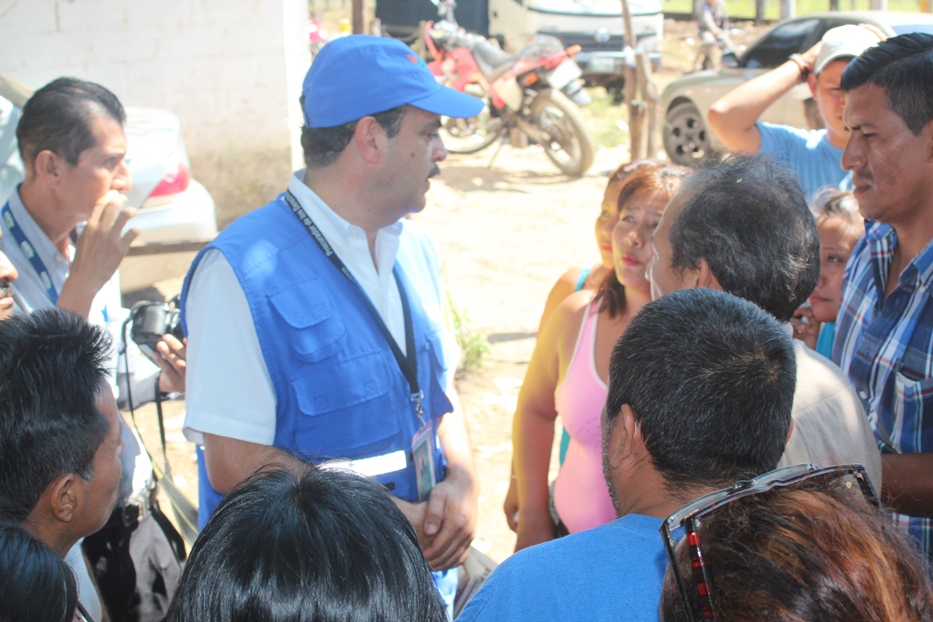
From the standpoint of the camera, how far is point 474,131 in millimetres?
11648

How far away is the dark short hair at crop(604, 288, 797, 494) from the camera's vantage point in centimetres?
123

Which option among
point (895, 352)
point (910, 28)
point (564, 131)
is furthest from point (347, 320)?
point (564, 131)

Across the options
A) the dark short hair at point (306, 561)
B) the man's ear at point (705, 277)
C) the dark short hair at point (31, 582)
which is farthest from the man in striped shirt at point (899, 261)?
the dark short hair at point (31, 582)

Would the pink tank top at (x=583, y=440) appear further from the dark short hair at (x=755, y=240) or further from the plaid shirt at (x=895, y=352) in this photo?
the plaid shirt at (x=895, y=352)

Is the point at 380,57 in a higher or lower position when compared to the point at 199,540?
higher

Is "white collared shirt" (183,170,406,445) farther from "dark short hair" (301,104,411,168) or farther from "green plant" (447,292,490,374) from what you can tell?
"green plant" (447,292,490,374)

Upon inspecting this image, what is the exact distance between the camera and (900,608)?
2.62 feet

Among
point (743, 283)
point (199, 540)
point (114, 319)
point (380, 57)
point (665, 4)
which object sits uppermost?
point (665, 4)

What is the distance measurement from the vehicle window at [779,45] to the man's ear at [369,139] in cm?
802

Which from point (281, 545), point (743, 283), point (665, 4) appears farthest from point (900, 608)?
point (665, 4)

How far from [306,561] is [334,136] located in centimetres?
140

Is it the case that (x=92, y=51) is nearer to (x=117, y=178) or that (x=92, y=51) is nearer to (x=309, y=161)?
(x=117, y=178)

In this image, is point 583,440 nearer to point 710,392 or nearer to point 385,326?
point 385,326

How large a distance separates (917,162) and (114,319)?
2.45 metres
